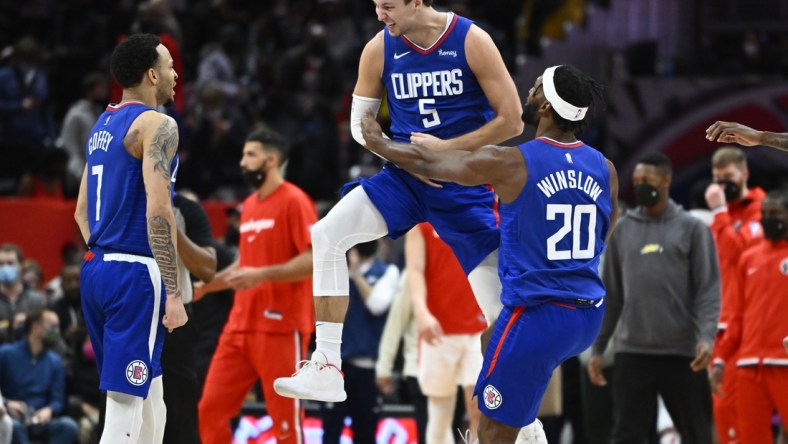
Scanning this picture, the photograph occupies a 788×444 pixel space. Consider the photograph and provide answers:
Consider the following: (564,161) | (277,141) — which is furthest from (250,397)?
(564,161)

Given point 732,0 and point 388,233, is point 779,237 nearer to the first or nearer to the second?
point 388,233

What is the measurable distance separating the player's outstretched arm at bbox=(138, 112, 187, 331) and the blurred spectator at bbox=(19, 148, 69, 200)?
Answer: 8037mm

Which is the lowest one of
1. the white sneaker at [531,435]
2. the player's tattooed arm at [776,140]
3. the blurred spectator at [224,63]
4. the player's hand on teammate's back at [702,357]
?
the white sneaker at [531,435]

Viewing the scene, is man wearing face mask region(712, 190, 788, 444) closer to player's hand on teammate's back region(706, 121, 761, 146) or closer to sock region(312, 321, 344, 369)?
player's hand on teammate's back region(706, 121, 761, 146)

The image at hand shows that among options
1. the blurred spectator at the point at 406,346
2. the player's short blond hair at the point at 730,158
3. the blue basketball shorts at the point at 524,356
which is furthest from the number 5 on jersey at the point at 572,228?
the blurred spectator at the point at 406,346

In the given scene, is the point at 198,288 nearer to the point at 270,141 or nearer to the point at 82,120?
the point at 270,141

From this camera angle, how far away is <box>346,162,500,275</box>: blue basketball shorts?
7340 millimetres

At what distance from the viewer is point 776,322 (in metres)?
9.89

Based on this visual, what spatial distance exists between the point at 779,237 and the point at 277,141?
3798mm

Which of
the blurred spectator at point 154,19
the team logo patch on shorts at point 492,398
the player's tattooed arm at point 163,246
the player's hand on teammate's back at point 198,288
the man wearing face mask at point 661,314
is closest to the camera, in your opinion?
the team logo patch on shorts at point 492,398

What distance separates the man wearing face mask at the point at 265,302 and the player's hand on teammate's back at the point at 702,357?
2.78 metres

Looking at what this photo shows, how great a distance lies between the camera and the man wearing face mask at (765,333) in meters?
9.84

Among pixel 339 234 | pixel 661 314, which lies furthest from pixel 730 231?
pixel 339 234

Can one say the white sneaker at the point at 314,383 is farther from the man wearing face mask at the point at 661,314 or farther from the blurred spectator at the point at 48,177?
the blurred spectator at the point at 48,177
